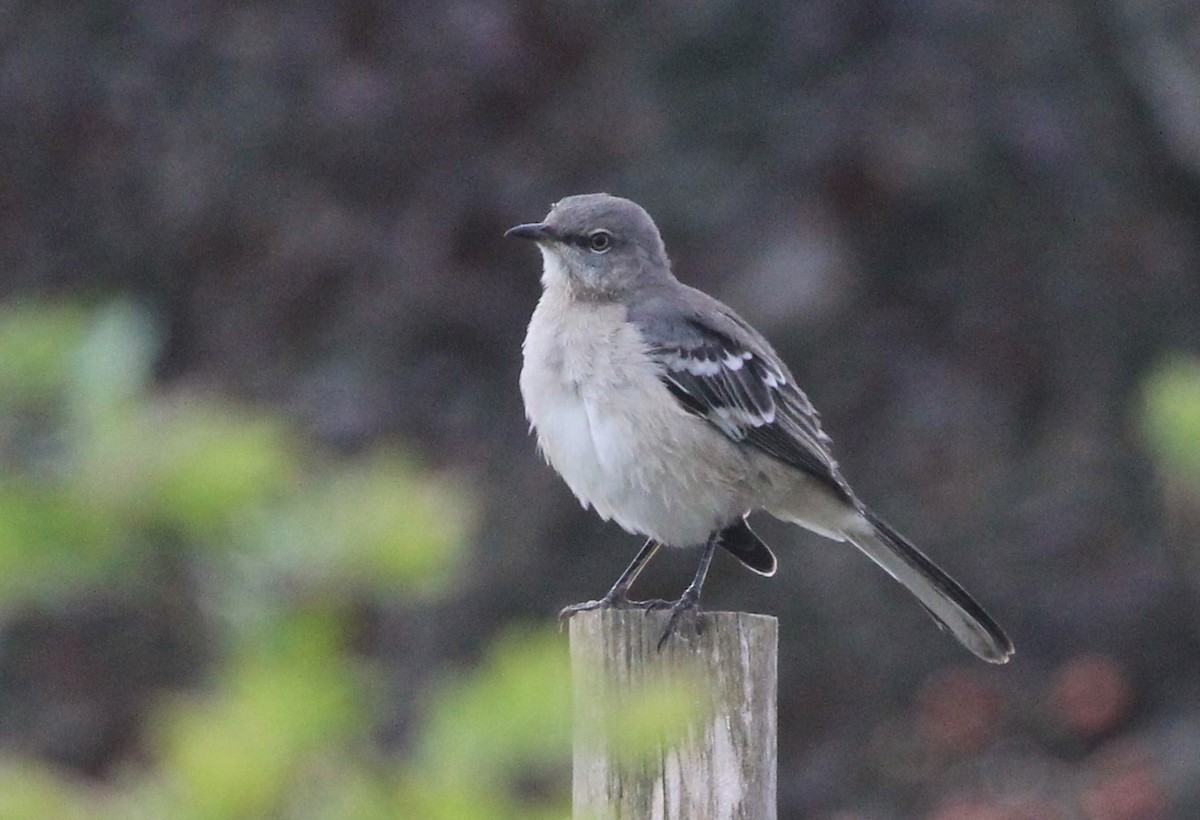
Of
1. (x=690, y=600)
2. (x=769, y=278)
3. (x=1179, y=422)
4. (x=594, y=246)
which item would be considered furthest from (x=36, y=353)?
(x=769, y=278)

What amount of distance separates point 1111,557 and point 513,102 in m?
3.41

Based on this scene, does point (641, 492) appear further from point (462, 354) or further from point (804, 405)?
point (462, 354)

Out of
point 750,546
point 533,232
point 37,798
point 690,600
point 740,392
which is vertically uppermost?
point 533,232

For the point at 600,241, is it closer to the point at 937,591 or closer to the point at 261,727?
the point at 937,591

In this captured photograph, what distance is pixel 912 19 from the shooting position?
7.53 metres

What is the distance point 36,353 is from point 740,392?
3409mm

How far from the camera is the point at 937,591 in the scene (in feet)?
14.8

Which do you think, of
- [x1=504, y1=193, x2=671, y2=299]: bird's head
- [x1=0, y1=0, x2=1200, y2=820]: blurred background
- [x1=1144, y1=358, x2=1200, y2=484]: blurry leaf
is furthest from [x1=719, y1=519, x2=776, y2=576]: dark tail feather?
[x1=1144, y1=358, x2=1200, y2=484]: blurry leaf

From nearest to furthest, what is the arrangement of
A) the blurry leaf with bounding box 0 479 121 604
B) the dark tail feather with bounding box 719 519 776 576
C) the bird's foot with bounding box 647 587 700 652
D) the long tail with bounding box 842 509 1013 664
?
the blurry leaf with bounding box 0 479 121 604
the bird's foot with bounding box 647 587 700 652
the long tail with bounding box 842 509 1013 664
the dark tail feather with bounding box 719 519 776 576

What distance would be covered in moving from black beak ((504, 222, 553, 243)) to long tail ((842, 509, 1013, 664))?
1.12 m

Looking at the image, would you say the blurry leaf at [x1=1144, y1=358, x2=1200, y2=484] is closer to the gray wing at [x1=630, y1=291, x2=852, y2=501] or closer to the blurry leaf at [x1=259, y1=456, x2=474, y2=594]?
the blurry leaf at [x1=259, y1=456, x2=474, y2=594]

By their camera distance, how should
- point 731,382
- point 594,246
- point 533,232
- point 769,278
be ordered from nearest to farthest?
point 731,382 < point 533,232 < point 594,246 < point 769,278

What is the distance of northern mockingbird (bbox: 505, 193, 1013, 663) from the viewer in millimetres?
4383

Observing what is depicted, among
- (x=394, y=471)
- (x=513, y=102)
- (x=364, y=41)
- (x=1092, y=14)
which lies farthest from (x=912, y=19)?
(x=394, y=471)
